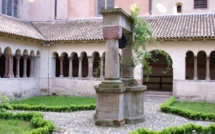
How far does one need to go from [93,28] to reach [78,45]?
167cm

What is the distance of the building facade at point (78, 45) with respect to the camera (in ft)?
60.4

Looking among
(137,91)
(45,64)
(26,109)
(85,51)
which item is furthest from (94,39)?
(137,91)

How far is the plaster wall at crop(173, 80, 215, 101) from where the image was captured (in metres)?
18.2

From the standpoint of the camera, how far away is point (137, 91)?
10.7 meters

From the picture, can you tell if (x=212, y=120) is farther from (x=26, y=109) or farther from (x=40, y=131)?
(x=26, y=109)

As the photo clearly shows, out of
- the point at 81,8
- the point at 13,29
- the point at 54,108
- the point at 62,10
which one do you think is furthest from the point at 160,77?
the point at 54,108

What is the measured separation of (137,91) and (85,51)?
1087cm

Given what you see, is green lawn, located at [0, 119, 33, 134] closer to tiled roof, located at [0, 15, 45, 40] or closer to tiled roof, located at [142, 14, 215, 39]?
tiled roof, located at [0, 15, 45, 40]

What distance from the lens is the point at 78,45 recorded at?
830 inches

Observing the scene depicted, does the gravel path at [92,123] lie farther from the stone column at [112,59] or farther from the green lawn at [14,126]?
the stone column at [112,59]

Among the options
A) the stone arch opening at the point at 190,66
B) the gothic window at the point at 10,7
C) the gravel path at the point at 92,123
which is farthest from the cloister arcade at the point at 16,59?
the stone arch opening at the point at 190,66

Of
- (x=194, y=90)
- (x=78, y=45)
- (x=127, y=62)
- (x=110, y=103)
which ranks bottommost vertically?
(x=194, y=90)

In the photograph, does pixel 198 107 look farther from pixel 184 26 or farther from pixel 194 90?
pixel 184 26

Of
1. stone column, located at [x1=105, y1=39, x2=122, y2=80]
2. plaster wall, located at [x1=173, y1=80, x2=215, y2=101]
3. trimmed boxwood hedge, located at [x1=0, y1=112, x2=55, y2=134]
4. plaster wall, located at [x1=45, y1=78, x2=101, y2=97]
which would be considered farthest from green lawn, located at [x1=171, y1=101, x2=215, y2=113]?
trimmed boxwood hedge, located at [x1=0, y1=112, x2=55, y2=134]
